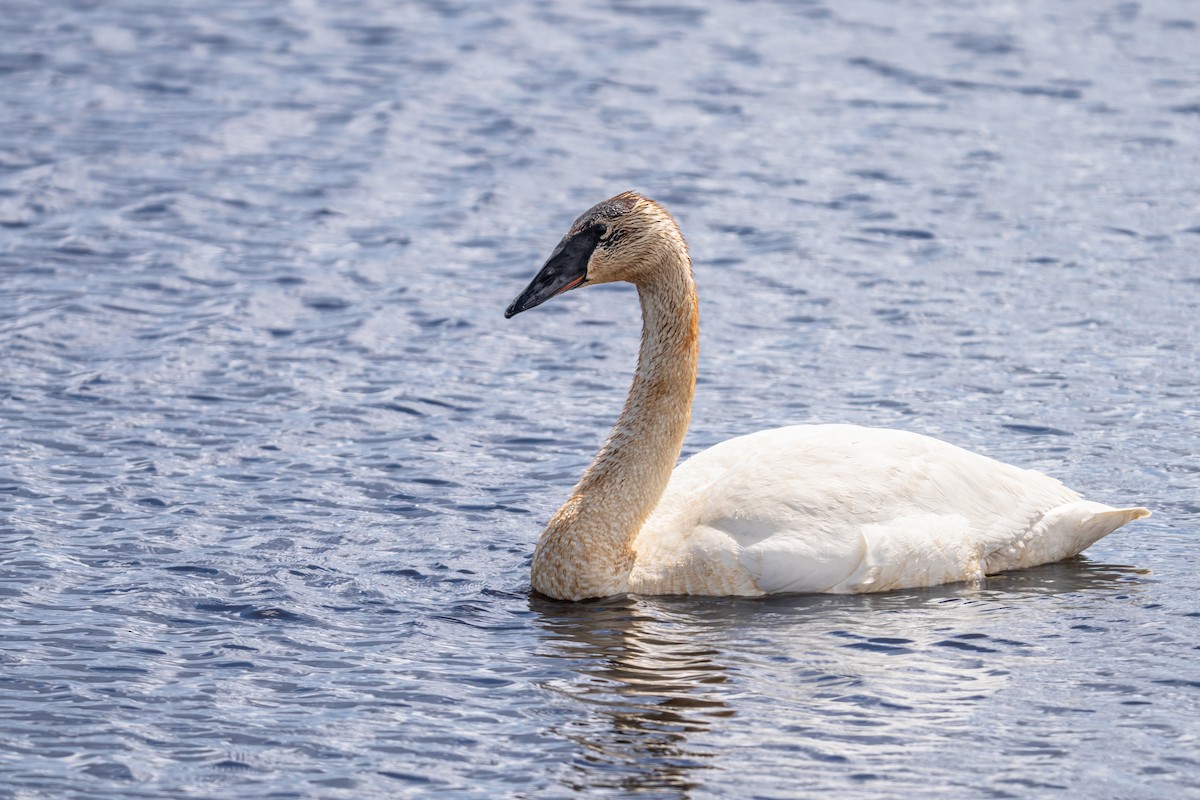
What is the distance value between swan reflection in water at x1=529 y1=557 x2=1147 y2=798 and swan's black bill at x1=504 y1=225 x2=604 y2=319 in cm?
164

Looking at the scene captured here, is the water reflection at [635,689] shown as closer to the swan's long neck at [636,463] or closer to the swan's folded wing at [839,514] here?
the swan's long neck at [636,463]

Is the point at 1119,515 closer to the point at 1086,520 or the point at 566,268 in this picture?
the point at 1086,520

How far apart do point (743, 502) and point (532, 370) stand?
404cm

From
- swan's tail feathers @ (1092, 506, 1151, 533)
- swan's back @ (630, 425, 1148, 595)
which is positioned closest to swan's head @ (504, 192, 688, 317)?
swan's back @ (630, 425, 1148, 595)

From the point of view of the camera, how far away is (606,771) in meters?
8.14

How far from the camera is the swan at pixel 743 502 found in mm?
9953

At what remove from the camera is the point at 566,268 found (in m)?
10.4

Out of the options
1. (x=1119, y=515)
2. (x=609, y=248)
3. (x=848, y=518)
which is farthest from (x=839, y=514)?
(x=609, y=248)

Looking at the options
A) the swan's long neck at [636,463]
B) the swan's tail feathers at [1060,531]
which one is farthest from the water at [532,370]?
the swan's long neck at [636,463]

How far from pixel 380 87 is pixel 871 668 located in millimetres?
12922

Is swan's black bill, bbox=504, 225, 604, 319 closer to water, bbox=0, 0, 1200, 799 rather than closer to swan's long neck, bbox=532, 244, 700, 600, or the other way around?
swan's long neck, bbox=532, 244, 700, 600

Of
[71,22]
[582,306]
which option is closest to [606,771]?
[582,306]

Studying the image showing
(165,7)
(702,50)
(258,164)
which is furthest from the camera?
(165,7)

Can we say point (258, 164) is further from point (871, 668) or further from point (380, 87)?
point (871, 668)
